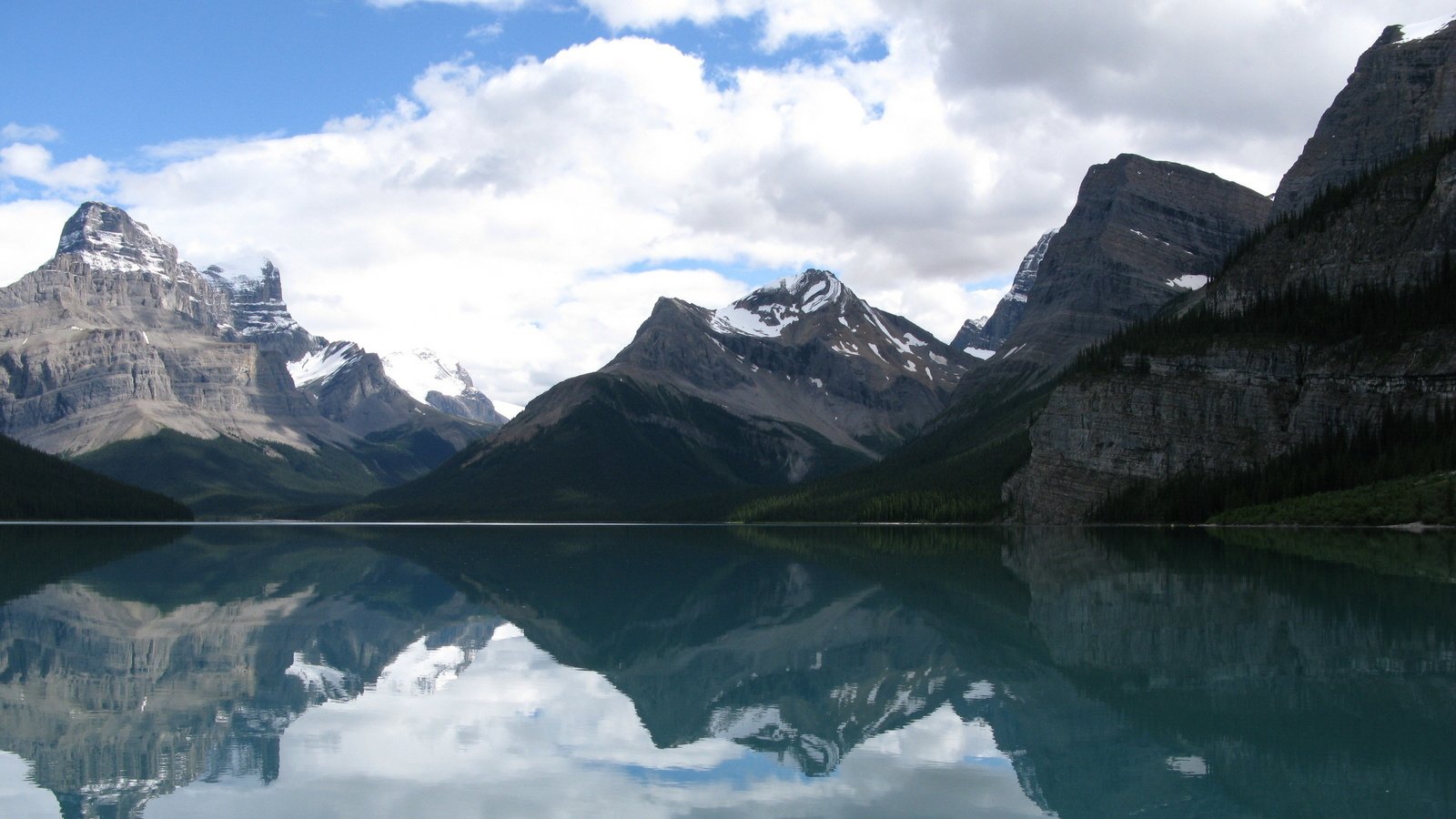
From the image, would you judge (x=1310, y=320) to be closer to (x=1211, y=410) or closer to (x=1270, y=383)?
(x=1270, y=383)

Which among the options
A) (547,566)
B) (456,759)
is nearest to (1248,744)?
(456,759)

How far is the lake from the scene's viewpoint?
21.5 metres

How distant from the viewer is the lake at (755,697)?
21547 millimetres

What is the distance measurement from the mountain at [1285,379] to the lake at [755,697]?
63.7m

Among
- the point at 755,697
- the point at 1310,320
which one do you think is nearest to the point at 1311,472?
the point at 1310,320

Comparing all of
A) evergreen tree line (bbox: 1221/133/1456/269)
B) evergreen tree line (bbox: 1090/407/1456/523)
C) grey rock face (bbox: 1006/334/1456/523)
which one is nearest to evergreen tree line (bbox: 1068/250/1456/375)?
grey rock face (bbox: 1006/334/1456/523)

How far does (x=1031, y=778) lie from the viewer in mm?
22172

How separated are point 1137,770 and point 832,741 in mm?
6635

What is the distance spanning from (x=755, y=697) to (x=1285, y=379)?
11920 centimetres

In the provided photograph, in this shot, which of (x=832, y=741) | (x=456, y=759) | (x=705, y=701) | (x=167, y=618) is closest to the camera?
(x=456, y=759)

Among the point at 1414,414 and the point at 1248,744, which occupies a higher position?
the point at 1414,414

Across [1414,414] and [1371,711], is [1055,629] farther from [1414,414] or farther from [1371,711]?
[1414,414]

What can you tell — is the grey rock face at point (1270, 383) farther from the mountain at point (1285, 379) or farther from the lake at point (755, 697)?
the lake at point (755, 697)

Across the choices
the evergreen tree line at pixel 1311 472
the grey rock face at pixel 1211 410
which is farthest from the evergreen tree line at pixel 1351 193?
the evergreen tree line at pixel 1311 472
